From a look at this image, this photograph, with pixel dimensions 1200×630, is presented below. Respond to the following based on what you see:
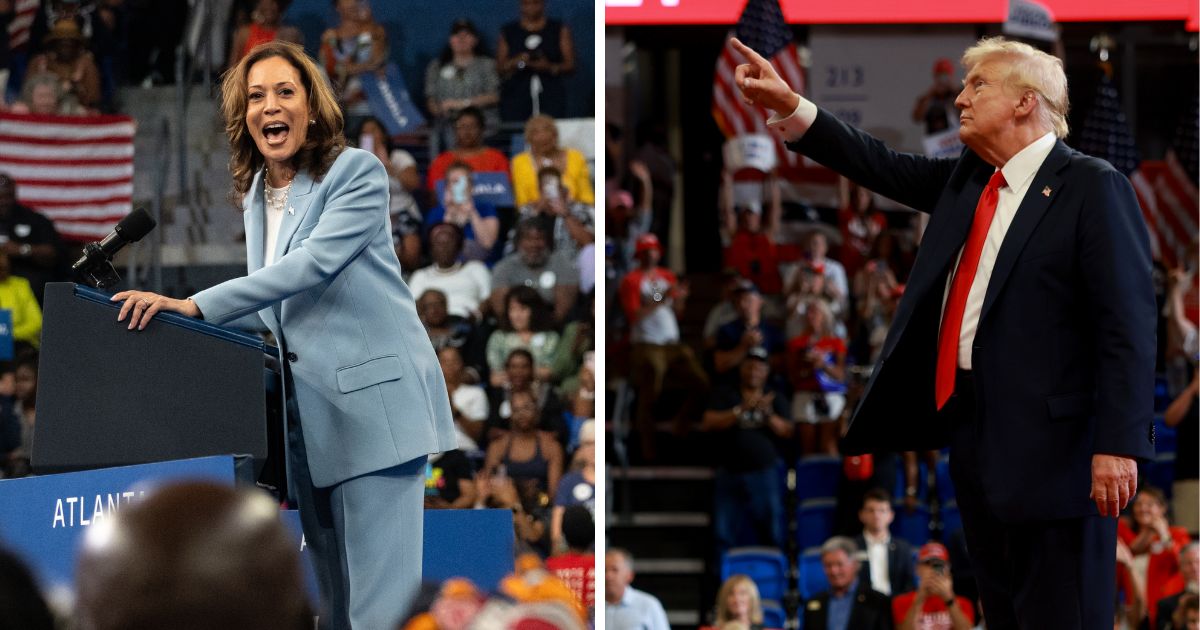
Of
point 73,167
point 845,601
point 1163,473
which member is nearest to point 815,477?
point 845,601

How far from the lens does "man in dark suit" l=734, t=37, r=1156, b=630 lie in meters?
2.65

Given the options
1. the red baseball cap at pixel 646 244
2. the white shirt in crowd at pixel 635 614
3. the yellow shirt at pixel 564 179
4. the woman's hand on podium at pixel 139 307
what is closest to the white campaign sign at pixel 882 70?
the red baseball cap at pixel 646 244

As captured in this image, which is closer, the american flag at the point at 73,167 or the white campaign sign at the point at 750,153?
the american flag at the point at 73,167

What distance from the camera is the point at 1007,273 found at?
2.72 meters

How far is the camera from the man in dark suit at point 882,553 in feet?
24.0

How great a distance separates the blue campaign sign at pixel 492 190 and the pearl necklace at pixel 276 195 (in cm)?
576

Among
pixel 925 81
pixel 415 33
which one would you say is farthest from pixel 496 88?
pixel 925 81

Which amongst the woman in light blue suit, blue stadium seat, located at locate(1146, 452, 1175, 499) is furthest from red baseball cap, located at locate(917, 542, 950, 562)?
the woman in light blue suit

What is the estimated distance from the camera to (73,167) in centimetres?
885

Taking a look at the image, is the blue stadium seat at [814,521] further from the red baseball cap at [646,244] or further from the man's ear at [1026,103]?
the man's ear at [1026,103]

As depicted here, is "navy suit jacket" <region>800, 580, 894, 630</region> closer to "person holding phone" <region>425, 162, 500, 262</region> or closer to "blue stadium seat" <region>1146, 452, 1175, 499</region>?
"blue stadium seat" <region>1146, 452, 1175, 499</region>

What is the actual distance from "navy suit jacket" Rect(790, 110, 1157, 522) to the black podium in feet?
3.69

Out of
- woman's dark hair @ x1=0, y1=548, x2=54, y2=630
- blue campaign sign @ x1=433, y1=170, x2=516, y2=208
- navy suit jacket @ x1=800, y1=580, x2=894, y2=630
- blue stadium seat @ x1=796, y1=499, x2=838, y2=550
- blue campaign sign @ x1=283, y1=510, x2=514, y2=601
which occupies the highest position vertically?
blue campaign sign @ x1=433, y1=170, x2=516, y2=208

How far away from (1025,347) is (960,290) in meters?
0.19
